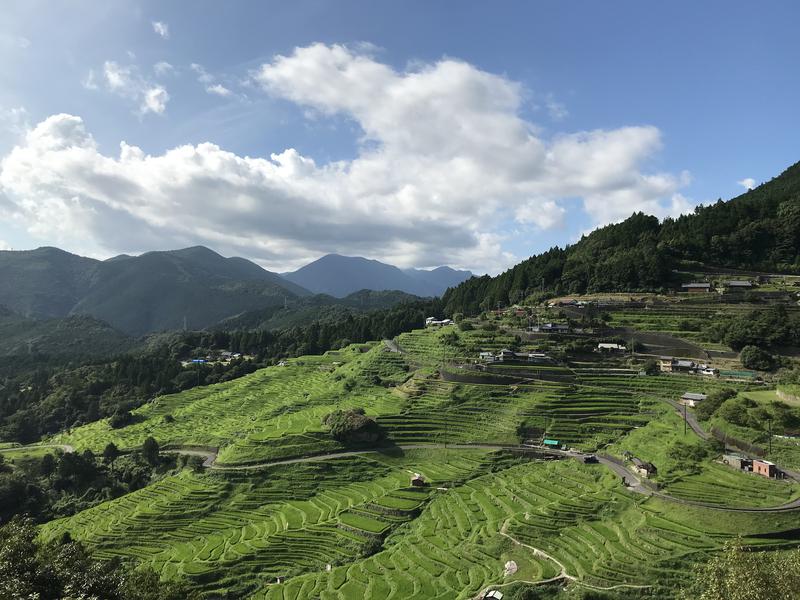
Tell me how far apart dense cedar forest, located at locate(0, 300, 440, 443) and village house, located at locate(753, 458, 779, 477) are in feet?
301

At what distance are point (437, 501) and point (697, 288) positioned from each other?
72571mm

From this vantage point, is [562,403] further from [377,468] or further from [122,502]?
[122,502]

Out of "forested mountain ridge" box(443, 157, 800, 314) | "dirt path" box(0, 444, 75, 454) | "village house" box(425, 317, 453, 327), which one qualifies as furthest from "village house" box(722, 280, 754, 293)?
"dirt path" box(0, 444, 75, 454)

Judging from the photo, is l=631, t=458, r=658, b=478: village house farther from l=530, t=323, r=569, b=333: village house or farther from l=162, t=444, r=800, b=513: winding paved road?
l=530, t=323, r=569, b=333: village house

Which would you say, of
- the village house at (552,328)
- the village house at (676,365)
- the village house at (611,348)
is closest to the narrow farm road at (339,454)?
the village house at (676,365)

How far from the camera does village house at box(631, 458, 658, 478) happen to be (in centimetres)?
4281

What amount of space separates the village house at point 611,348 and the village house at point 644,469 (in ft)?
109

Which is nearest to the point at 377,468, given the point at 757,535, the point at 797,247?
the point at 757,535

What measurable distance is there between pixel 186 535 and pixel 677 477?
4621 cm

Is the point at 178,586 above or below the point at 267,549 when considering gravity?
above

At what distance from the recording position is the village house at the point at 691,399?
56.8 m

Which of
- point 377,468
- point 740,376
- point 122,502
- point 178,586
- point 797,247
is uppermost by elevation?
point 797,247

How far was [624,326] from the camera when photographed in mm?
81438

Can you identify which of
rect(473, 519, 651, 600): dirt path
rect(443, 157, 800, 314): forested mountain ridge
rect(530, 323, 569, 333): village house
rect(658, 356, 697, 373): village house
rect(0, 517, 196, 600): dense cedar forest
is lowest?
rect(473, 519, 651, 600): dirt path
